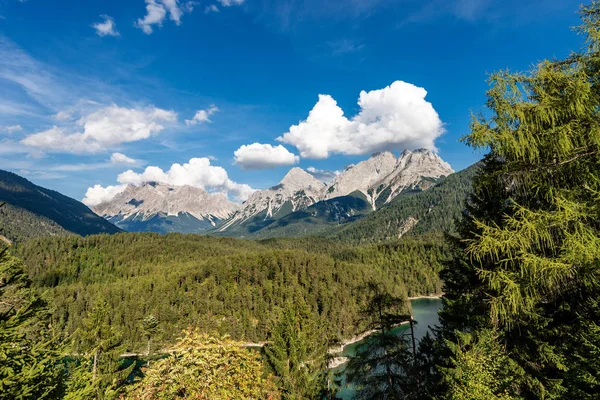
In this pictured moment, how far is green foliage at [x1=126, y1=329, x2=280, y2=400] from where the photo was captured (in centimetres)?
835

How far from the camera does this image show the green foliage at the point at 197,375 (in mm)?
8352

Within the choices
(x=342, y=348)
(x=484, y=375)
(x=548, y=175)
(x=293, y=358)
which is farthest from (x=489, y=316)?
(x=342, y=348)

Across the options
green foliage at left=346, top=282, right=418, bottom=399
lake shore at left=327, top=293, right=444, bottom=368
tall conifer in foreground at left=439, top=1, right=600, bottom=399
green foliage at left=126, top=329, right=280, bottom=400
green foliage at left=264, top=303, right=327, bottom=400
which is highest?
tall conifer in foreground at left=439, top=1, right=600, bottom=399

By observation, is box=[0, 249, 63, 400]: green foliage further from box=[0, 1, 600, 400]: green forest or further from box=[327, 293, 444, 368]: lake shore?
box=[327, 293, 444, 368]: lake shore

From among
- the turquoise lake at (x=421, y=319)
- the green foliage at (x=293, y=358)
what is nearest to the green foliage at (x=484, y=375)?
the green foliage at (x=293, y=358)

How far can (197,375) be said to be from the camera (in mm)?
8602

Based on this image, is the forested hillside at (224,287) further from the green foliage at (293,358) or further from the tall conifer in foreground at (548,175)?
the tall conifer in foreground at (548,175)

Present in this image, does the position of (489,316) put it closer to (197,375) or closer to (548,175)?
(548,175)

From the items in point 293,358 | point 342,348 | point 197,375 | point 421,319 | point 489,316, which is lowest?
point 342,348

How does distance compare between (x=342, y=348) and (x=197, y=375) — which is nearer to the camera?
(x=197, y=375)

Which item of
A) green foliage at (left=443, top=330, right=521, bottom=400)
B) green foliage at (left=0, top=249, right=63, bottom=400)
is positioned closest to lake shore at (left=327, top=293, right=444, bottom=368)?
green foliage at (left=443, top=330, right=521, bottom=400)

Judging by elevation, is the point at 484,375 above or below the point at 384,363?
above

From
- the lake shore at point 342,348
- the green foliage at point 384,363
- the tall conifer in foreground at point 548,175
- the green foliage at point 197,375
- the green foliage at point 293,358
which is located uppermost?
the tall conifer in foreground at point 548,175

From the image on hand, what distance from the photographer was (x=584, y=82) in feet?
19.7
